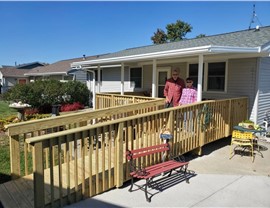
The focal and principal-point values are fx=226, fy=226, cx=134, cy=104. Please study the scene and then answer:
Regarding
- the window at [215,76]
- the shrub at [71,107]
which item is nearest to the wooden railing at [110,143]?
the window at [215,76]

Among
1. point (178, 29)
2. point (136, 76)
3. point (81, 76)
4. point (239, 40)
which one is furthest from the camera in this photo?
point (178, 29)

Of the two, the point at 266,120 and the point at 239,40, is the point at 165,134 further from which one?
the point at 239,40

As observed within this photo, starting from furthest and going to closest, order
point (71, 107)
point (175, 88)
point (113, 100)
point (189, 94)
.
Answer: point (71, 107) < point (113, 100) < point (175, 88) < point (189, 94)

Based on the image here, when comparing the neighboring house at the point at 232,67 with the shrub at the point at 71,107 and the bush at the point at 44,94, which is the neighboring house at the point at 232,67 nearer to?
the shrub at the point at 71,107

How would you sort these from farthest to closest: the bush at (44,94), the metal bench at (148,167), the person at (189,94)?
the bush at (44,94)
the person at (189,94)
the metal bench at (148,167)

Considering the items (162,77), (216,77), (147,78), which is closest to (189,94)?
(216,77)

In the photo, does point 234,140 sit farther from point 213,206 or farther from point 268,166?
point 213,206

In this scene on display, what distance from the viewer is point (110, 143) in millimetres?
3500

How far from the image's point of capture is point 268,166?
186 inches

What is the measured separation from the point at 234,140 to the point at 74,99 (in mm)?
11023

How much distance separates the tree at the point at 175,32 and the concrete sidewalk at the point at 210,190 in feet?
99.8

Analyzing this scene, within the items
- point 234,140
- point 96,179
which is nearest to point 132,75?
point 234,140

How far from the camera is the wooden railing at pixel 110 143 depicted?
287cm

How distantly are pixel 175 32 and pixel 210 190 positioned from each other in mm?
32265
